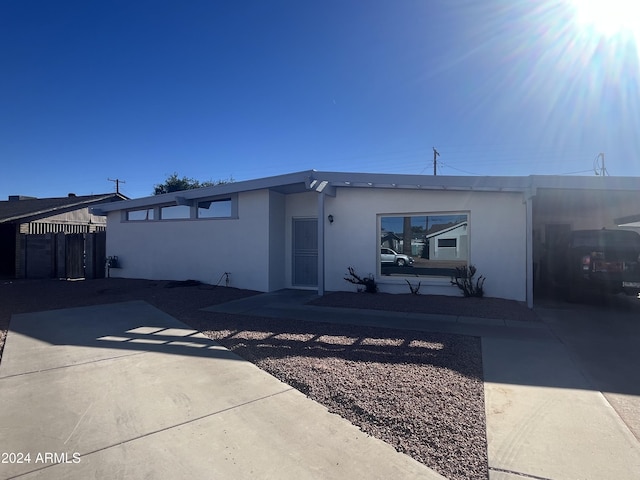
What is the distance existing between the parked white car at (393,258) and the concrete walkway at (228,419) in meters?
5.05

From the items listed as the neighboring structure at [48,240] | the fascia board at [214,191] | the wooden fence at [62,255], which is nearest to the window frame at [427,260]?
the fascia board at [214,191]

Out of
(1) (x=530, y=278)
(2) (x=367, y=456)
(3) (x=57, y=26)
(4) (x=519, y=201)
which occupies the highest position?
(3) (x=57, y=26)

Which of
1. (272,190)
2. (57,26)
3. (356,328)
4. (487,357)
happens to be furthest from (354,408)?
(57,26)

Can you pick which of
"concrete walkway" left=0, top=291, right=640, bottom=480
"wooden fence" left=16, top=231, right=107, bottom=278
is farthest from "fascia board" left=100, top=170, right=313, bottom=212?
"concrete walkway" left=0, top=291, right=640, bottom=480

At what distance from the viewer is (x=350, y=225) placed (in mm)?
11531

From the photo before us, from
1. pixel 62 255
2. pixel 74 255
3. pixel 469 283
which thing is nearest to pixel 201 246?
pixel 74 255

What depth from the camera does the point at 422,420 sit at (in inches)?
135

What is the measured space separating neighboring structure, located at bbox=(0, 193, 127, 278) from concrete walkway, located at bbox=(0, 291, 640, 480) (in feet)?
39.2

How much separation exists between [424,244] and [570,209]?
24.1 ft

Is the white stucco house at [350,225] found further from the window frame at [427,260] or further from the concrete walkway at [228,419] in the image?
the concrete walkway at [228,419]

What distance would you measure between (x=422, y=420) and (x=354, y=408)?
25.8 inches

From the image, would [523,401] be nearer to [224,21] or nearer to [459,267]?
[459,267]

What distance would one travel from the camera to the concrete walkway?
9.04ft

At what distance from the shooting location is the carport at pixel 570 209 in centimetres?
800
